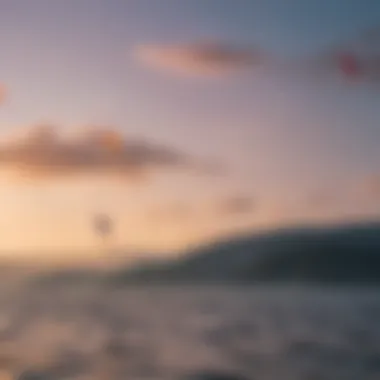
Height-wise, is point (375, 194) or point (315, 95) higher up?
point (315, 95)

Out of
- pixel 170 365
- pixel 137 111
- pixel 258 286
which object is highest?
pixel 137 111

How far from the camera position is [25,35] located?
1491 mm

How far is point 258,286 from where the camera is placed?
142cm

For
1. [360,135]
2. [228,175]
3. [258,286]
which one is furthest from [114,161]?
[360,135]

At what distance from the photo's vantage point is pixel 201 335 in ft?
4.60

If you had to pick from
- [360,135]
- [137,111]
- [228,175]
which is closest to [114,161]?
[137,111]

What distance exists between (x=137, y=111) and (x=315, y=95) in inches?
14.8

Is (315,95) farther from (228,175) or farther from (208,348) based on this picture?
(208,348)

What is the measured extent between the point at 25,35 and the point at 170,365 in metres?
0.75

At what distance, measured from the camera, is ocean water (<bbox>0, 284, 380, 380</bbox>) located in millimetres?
1392

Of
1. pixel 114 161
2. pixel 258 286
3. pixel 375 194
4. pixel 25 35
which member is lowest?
pixel 258 286

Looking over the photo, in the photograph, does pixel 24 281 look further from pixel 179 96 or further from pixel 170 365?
pixel 179 96

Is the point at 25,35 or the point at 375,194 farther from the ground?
the point at 25,35

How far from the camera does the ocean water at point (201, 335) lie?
1392mm
